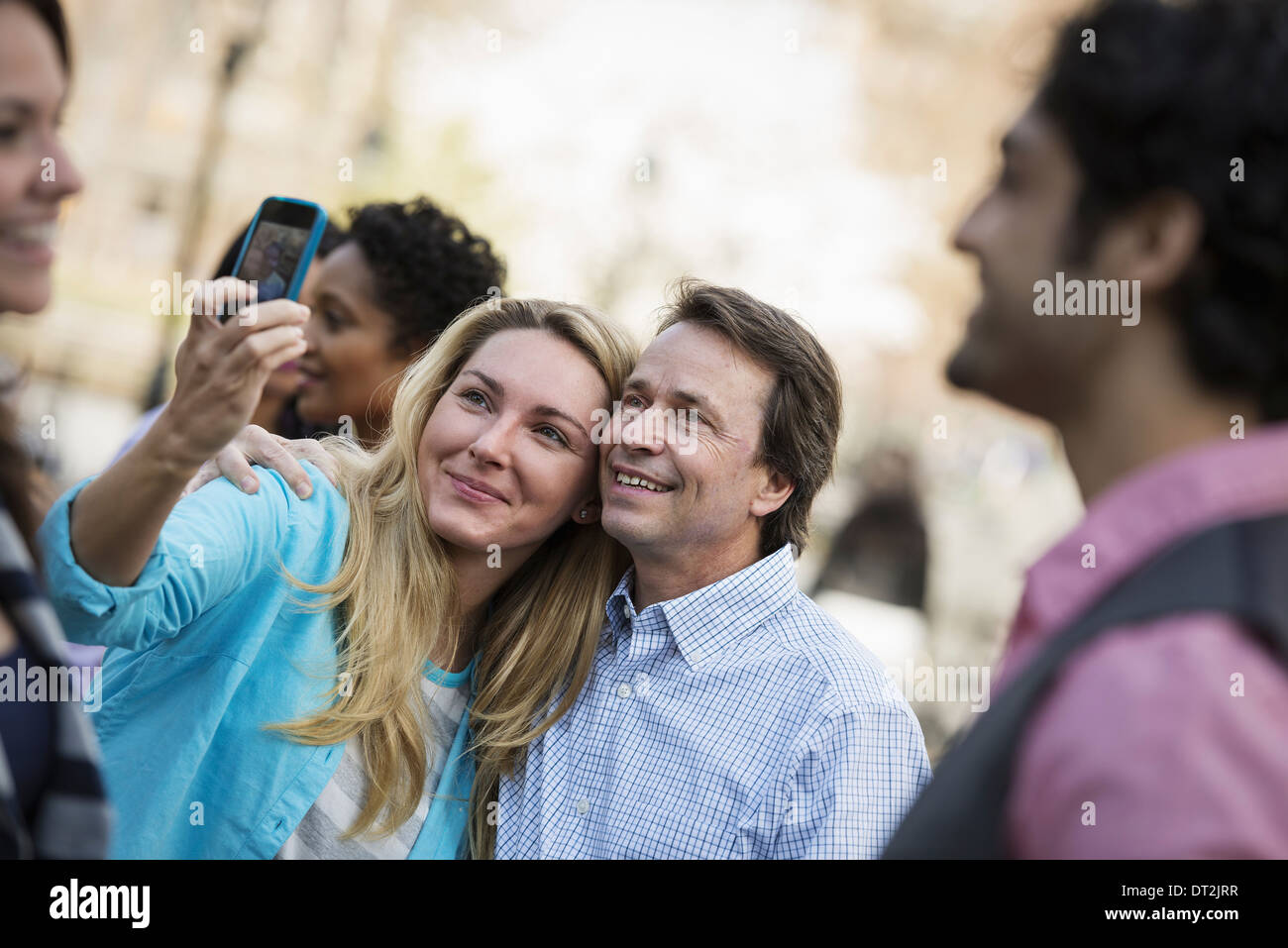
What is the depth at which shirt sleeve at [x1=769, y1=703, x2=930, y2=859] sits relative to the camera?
2.48 m

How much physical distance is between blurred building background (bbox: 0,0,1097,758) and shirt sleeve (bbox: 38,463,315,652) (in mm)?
9385

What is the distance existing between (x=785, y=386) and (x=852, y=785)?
1253mm

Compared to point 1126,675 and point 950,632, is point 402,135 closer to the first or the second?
point 950,632

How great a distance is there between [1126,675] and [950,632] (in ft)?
38.1

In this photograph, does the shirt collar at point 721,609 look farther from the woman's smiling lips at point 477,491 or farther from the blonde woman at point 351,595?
the woman's smiling lips at point 477,491

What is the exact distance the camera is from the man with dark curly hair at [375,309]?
460 centimetres

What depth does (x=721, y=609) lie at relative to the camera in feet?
9.81

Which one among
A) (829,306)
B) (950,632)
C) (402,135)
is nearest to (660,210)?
(829,306)

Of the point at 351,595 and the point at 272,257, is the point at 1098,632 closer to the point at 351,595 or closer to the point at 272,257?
the point at 272,257

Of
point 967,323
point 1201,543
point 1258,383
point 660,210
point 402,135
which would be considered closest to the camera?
point 1201,543

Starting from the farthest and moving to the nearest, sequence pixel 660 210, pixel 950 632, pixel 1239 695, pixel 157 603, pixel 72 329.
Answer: pixel 72 329, pixel 660 210, pixel 950 632, pixel 157 603, pixel 1239 695

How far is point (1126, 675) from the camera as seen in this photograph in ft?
4.02

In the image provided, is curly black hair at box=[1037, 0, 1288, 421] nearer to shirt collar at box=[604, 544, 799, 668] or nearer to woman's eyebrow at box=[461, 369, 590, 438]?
shirt collar at box=[604, 544, 799, 668]

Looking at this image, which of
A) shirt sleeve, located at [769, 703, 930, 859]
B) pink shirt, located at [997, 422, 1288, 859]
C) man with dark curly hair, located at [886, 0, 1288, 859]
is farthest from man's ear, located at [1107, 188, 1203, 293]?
shirt sleeve, located at [769, 703, 930, 859]
